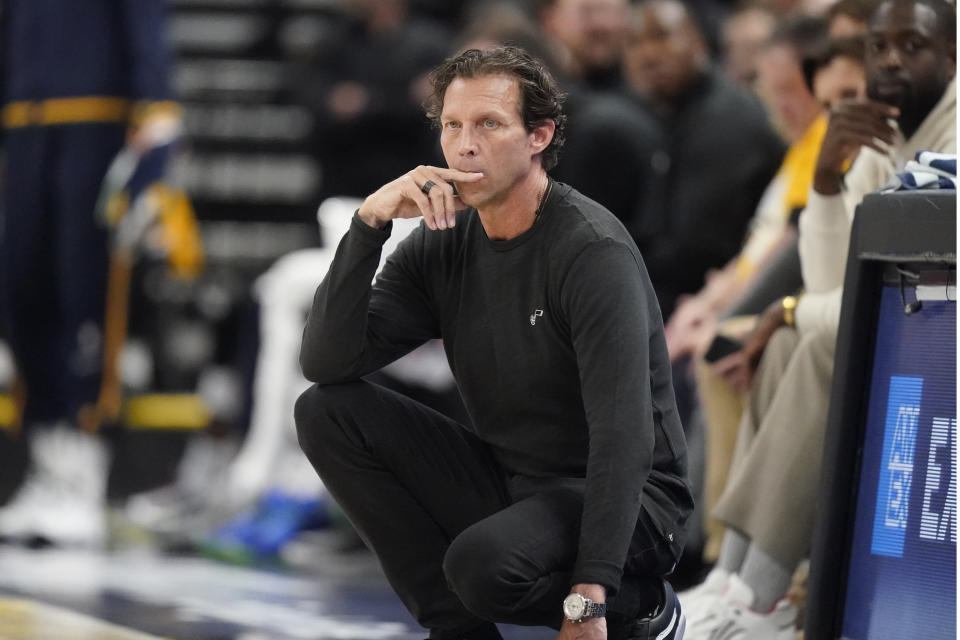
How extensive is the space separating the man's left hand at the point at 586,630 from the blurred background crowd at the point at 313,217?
4.66ft

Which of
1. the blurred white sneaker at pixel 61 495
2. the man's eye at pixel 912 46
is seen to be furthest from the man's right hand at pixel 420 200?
the blurred white sneaker at pixel 61 495

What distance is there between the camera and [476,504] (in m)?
2.89

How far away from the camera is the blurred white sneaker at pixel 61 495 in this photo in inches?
206

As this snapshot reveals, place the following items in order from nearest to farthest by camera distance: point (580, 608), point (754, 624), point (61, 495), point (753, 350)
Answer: point (580, 608) → point (754, 624) → point (753, 350) → point (61, 495)

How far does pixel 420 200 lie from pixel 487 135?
165 millimetres

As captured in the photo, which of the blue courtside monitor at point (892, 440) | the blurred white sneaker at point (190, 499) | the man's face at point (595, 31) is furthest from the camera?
the blurred white sneaker at point (190, 499)

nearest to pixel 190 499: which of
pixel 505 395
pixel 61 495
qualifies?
pixel 61 495

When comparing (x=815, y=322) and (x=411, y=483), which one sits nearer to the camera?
(x=411, y=483)

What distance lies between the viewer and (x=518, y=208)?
2809 mm

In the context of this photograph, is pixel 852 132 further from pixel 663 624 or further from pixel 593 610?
pixel 593 610

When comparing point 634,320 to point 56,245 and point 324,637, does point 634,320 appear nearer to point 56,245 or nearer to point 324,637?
point 324,637

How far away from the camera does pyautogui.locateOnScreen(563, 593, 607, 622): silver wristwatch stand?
8.07 ft

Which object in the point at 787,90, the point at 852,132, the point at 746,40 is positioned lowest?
the point at 852,132

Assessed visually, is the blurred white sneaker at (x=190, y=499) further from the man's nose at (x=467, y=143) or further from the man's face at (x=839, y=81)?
the man's nose at (x=467, y=143)
